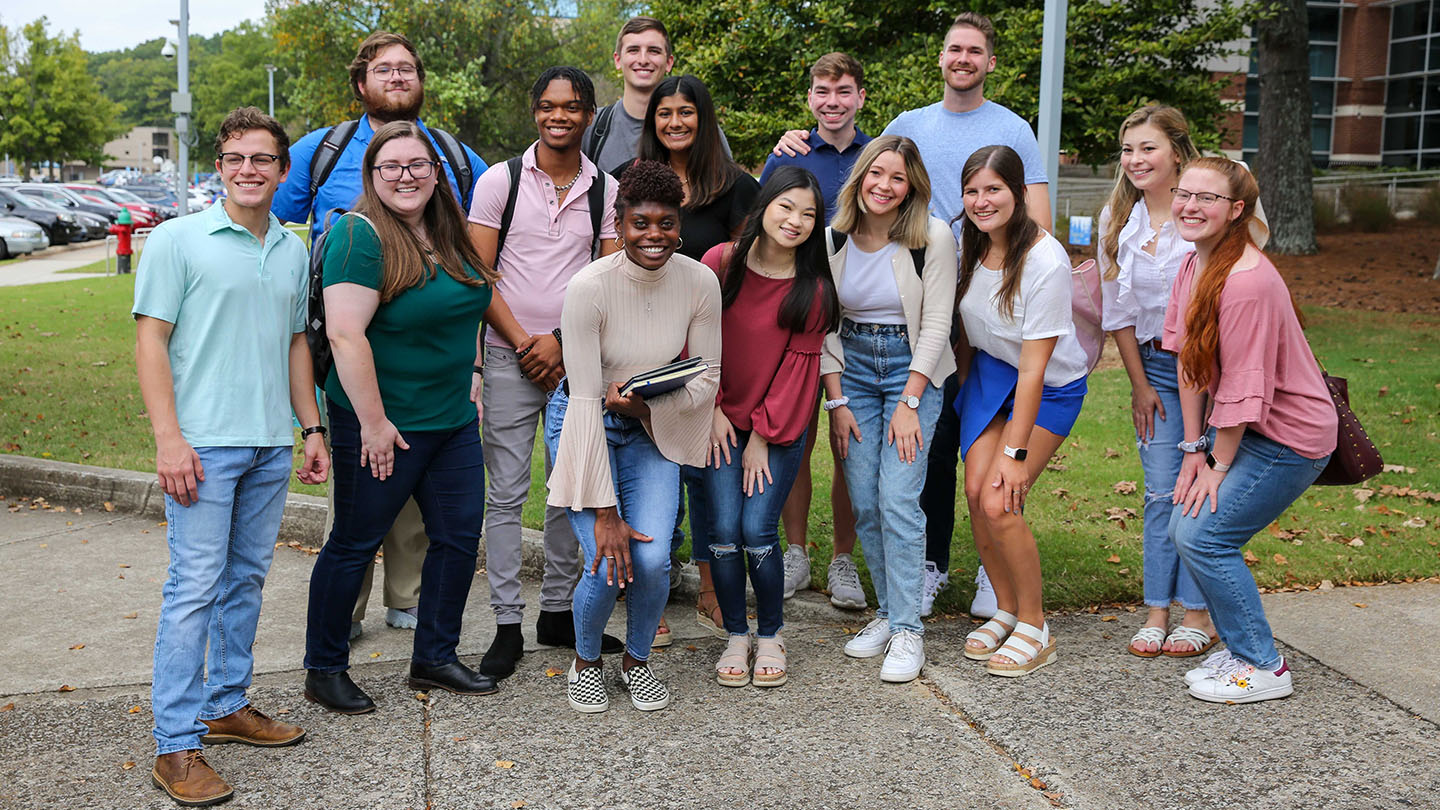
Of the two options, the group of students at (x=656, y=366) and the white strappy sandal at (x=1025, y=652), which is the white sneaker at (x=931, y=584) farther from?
the white strappy sandal at (x=1025, y=652)

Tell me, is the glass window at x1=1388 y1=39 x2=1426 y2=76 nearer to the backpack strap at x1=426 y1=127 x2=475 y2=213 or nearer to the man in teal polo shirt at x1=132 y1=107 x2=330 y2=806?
the backpack strap at x1=426 y1=127 x2=475 y2=213

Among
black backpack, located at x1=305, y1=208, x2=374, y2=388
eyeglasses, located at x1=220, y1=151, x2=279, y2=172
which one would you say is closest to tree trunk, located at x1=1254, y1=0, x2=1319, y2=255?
black backpack, located at x1=305, y1=208, x2=374, y2=388

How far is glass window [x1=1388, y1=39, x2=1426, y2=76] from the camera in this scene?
36469 millimetres

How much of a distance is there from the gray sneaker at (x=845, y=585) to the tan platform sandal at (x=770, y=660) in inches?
26.2

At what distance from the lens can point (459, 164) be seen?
15.5 ft

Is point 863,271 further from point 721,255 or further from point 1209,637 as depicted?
point 1209,637

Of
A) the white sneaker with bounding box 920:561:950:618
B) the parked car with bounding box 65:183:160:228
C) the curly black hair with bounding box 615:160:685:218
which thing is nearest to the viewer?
the curly black hair with bounding box 615:160:685:218

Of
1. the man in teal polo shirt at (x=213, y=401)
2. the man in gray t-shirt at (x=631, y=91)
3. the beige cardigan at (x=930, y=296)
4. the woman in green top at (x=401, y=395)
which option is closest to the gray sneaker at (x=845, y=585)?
the beige cardigan at (x=930, y=296)

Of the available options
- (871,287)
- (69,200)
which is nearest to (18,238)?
(69,200)

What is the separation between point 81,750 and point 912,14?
13.7 meters

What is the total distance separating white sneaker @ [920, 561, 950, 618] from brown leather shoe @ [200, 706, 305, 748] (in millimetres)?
2580

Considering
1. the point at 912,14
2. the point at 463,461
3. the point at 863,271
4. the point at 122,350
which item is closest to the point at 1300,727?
the point at 863,271

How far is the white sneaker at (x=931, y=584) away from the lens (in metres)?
5.21

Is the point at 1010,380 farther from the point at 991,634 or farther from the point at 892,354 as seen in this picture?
the point at 991,634
